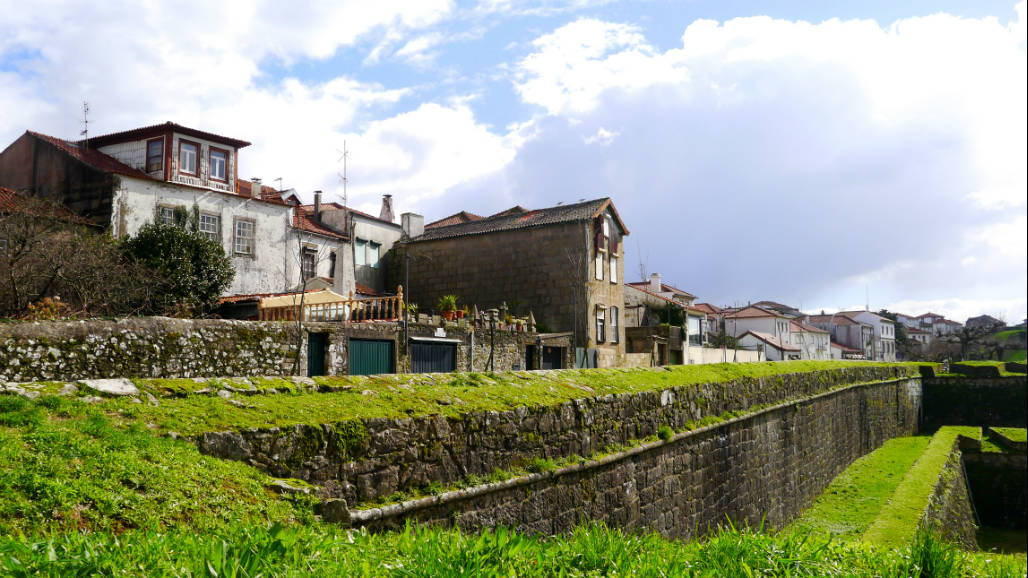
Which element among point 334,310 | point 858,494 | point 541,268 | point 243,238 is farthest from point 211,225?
point 858,494

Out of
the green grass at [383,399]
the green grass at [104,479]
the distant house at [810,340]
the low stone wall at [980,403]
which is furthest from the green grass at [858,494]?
the distant house at [810,340]

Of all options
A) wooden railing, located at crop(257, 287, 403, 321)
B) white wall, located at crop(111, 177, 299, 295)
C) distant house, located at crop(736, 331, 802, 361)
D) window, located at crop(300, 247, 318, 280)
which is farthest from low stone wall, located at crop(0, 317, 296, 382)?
distant house, located at crop(736, 331, 802, 361)

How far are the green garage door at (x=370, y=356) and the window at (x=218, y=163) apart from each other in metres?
13.0

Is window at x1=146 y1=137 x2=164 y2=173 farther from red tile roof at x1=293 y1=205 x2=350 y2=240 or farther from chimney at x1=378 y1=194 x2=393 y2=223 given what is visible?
chimney at x1=378 y1=194 x2=393 y2=223

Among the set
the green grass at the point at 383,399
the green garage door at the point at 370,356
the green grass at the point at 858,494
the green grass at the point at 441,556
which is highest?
the green garage door at the point at 370,356

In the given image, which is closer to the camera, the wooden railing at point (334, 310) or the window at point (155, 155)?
the wooden railing at point (334, 310)

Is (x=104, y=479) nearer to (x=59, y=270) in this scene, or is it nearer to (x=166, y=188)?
(x=59, y=270)

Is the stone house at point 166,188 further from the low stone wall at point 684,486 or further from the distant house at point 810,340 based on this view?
the distant house at point 810,340

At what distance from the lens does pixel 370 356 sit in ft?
55.2

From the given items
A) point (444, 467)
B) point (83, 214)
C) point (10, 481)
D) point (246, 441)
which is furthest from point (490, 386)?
point (83, 214)

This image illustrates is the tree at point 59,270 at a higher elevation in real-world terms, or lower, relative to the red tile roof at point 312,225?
lower

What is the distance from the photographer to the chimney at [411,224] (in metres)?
36.5

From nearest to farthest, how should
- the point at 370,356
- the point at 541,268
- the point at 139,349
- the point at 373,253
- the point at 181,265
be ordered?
the point at 139,349 → the point at 370,356 → the point at 181,265 → the point at 541,268 → the point at 373,253

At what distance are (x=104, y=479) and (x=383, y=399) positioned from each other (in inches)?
116
